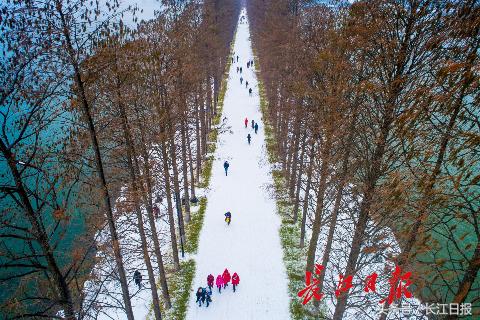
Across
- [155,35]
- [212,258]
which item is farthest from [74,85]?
[212,258]

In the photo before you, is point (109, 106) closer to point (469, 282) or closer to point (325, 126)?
point (325, 126)

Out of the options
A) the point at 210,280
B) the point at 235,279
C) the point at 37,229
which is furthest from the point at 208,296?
the point at 37,229

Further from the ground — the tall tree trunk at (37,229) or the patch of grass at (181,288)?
the patch of grass at (181,288)

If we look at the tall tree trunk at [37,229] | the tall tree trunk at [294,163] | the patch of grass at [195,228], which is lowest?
the tall tree trunk at [37,229]

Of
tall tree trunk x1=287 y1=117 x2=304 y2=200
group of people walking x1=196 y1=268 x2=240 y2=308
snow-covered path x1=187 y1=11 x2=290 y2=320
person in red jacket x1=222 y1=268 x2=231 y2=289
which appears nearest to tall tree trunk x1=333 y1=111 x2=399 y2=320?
snow-covered path x1=187 y1=11 x2=290 y2=320

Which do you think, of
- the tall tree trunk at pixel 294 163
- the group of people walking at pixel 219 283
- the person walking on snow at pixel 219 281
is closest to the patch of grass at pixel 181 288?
the group of people walking at pixel 219 283

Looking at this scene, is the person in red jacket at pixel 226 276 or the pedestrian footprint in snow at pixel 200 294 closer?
the pedestrian footprint in snow at pixel 200 294

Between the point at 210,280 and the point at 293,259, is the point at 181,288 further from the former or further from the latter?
the point at 293,259

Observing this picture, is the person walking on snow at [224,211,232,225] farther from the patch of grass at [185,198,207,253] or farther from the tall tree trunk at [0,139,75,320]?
the tall tree trunk at [0,139,75,320]

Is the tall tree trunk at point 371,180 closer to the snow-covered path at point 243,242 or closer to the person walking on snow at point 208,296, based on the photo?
the snow-covered path at point 243,242
